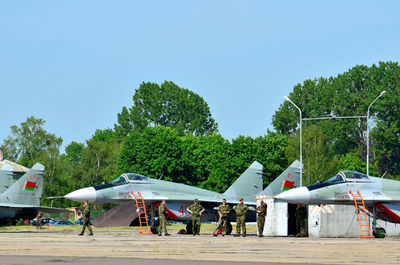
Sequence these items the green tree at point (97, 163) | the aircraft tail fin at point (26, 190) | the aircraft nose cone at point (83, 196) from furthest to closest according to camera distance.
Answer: the green tree at point (97, 163)
the aircraft tail fin at point (26, 190)
the aircraft nose cone at point (83, 196)

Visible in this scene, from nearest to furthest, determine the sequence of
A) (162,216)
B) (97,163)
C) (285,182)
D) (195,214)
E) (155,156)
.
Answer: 1. (162,216)
2. (195,214)
3. (285,182)
4. (155,156)
5. (97,163)

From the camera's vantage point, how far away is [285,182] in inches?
1388

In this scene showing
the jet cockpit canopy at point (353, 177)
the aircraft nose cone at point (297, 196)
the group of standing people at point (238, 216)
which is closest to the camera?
the aircraft nose cone at point (297, 196)

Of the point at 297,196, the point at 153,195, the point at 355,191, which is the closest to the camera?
the point at 297,196

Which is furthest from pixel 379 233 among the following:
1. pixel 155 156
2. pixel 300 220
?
pixel 155 156

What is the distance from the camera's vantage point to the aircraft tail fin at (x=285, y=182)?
115ft

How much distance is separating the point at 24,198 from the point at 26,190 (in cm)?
43

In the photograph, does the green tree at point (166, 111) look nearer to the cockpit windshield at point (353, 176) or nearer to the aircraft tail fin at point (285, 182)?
the aircraft tail fin at point (285, 182)

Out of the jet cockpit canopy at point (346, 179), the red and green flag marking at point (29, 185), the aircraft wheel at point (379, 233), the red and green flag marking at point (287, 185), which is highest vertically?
the red and green flag marking at point (287, 185)

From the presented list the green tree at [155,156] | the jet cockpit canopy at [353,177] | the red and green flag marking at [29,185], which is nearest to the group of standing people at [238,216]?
the jet cockpit canopy at [353,177]

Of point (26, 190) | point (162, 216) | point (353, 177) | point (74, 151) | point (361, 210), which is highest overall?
point (74, 151)

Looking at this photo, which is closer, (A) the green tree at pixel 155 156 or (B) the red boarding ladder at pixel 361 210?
(B) the red boarding ladder at pixel 361 210

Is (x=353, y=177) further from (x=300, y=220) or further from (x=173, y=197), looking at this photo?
(x=173, y=197)

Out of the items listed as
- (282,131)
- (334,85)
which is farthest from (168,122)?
(334,85)
